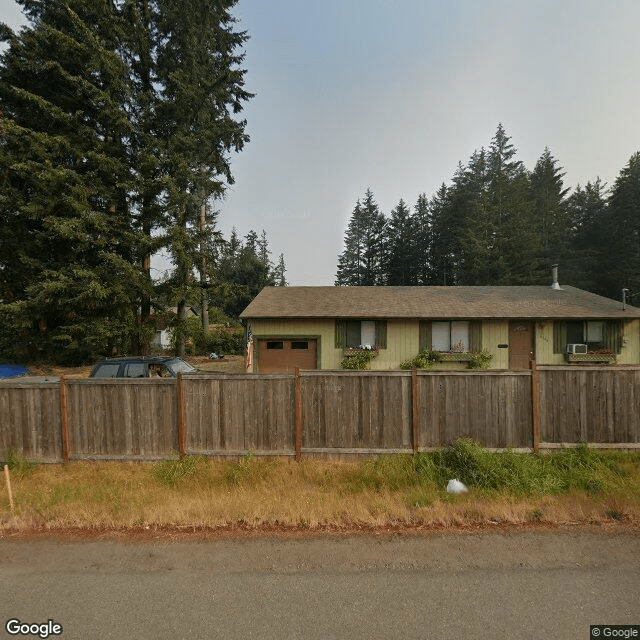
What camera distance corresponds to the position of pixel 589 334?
548 inches

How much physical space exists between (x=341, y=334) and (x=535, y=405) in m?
8.81

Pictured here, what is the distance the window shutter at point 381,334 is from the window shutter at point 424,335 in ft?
4.98

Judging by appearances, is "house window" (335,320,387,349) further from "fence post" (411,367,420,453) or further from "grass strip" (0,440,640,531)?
"grass strip" (0,440,640,531)

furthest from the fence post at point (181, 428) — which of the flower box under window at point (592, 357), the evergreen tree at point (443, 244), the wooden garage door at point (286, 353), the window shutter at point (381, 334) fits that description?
the evergreen tree at point (443, 244)

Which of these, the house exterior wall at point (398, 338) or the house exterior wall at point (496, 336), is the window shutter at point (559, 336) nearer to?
the house exterior wall at point (398, 338)

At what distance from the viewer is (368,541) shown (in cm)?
398

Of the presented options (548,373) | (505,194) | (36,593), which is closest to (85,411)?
(36,593)

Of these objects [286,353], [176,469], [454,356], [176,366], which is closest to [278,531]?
[176,469]

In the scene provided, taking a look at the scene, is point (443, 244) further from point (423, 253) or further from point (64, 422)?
point (64, 422)

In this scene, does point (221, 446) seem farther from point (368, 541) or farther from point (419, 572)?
point (419, 572)

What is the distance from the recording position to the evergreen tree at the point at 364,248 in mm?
56094

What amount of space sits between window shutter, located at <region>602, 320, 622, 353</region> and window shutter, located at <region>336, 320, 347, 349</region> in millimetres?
11133

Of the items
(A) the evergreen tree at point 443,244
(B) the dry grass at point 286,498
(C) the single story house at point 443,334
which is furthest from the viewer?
(A) the evergreen tree at point 443,244

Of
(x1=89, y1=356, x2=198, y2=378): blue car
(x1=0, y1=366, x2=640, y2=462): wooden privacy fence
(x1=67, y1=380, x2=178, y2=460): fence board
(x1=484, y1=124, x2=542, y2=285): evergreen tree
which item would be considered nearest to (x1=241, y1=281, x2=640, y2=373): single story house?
(x1=89, y1=356, x2=198, y2=378): blue car
